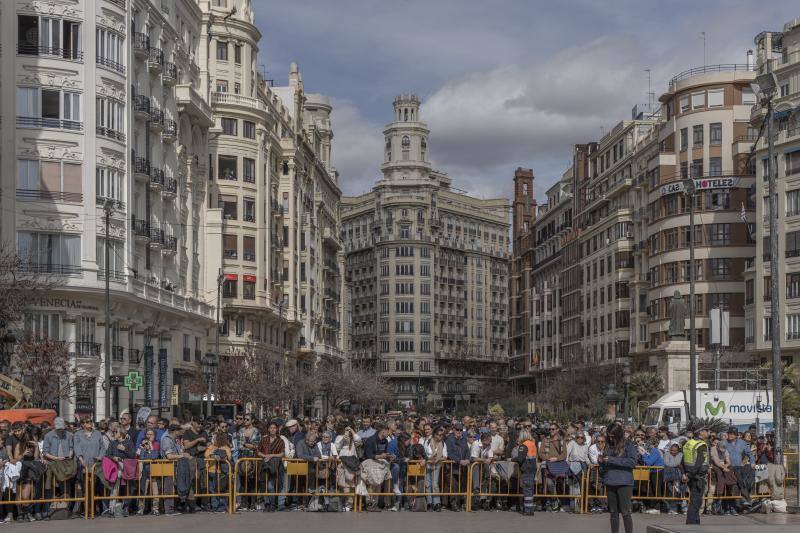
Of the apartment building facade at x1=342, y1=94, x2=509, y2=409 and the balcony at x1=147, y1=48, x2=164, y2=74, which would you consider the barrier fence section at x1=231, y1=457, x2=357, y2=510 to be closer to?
the balcony at x1=147, y1=48, x2=164, y2=74

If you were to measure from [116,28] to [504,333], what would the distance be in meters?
136

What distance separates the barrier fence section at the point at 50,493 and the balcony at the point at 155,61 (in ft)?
114

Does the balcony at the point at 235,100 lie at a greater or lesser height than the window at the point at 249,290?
greater

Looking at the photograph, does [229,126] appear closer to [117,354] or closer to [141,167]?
[141,167]

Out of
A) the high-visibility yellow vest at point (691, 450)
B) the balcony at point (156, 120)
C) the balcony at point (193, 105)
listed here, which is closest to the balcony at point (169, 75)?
the balcony at point (193, 105)

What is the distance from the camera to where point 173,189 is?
60625mm

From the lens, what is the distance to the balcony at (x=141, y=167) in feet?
180

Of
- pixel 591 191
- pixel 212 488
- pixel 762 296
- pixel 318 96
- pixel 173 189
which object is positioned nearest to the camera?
pixel 212 488

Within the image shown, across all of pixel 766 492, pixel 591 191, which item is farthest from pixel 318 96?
pixel 766 492

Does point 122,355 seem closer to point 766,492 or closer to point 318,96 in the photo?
point 766,492

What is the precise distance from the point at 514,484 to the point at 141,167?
32897 millimetres

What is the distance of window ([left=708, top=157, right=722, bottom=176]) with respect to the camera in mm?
79500

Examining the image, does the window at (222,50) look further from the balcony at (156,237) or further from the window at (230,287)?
the balcony at (156,237)

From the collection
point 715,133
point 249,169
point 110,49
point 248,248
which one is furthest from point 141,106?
point 715,133
